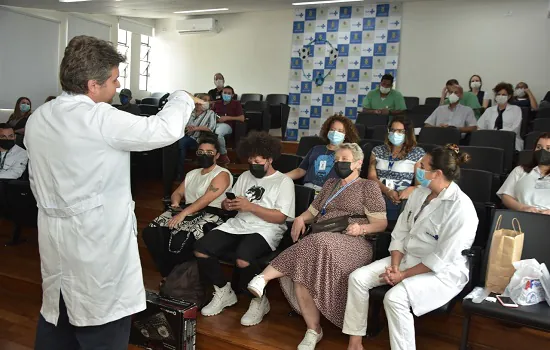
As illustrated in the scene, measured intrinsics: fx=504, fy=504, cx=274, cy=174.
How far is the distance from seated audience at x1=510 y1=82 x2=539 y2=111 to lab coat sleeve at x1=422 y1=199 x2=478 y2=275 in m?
4.76

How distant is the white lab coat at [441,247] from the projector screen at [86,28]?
28.0ft

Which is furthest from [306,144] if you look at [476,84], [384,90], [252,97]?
[252,97]

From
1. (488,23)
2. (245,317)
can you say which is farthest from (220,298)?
(488,23)

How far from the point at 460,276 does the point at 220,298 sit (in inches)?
55.6

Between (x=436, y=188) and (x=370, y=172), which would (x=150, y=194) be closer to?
(x=370, y=172)

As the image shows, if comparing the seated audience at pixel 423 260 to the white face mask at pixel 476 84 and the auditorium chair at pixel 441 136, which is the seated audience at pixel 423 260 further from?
the white face mask at pixel 476 84

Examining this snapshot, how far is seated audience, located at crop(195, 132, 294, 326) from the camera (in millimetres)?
3037

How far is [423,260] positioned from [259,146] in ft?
4.38

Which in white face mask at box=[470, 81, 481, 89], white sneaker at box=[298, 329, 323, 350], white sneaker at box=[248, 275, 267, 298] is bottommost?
white sneaker at box=[298, 329, 323, 350]

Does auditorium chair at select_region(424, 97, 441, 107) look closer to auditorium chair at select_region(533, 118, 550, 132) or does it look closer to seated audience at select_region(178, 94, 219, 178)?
auditorium chair at select_region(533, 118, 550, 132)

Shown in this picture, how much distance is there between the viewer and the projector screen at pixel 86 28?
31.2 ft

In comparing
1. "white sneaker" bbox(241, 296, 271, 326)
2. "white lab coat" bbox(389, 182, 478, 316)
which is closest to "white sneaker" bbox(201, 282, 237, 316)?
"white sneaker" bbox(241, 296, 271, 326)

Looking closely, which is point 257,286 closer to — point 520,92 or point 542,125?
point 542,125

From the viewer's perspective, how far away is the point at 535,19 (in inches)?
289
